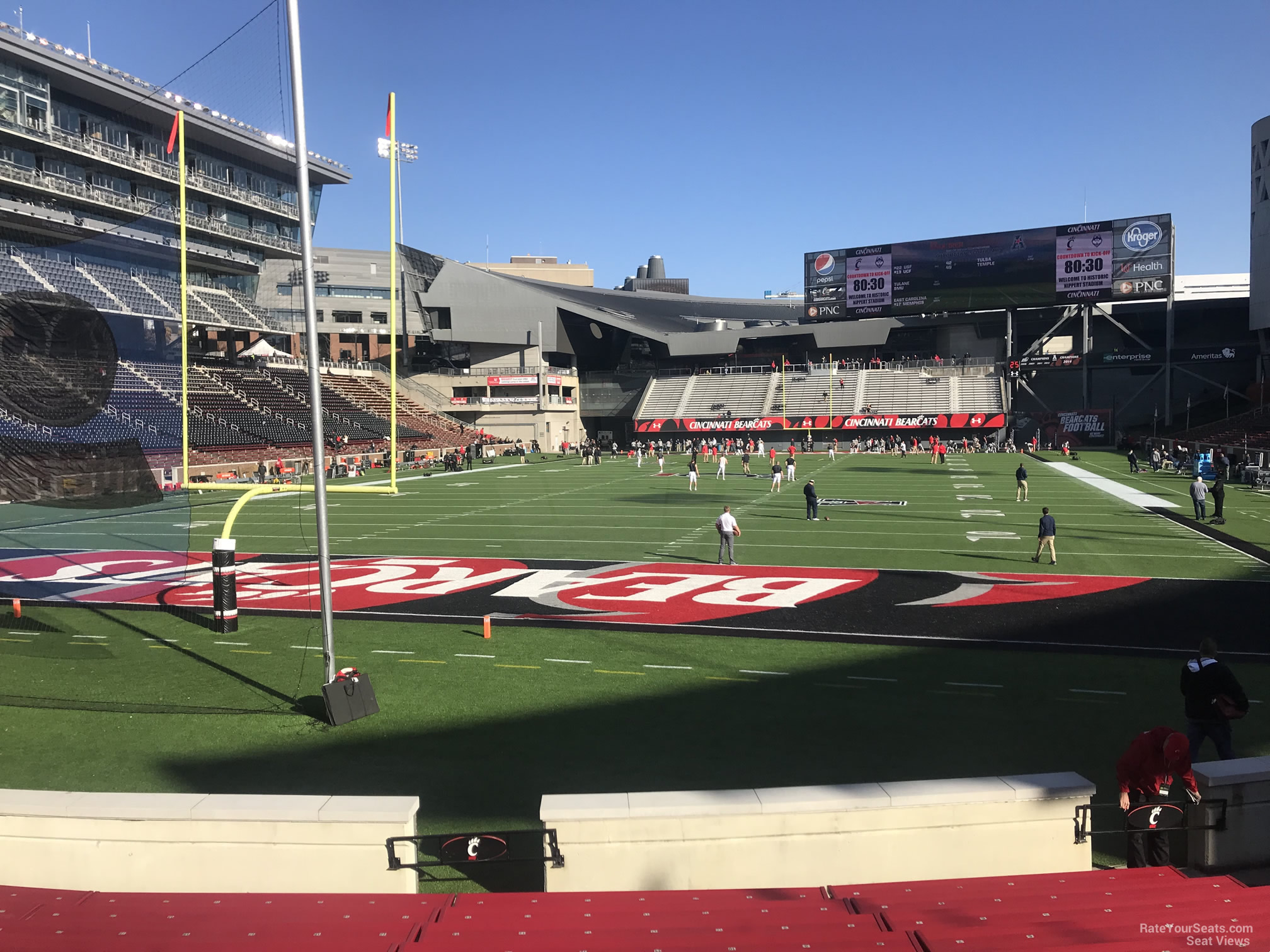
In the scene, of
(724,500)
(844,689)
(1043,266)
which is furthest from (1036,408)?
(844,689)

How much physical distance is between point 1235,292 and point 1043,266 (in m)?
36.5

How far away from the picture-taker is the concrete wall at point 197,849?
4910 millimetres

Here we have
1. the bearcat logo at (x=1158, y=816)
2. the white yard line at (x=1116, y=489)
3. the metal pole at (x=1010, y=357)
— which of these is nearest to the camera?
the bearcat logo at (x=1158, y=816)

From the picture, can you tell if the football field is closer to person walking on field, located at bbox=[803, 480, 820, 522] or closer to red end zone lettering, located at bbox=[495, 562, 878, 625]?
red end zone lettering, located at bbox=[495, 562, 878, 625]

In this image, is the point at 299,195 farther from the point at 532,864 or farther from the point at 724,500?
the point at 724,500

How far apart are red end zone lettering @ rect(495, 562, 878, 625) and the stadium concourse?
9127 mm

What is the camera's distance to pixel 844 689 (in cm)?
1020

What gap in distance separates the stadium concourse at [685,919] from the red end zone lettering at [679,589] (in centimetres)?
913

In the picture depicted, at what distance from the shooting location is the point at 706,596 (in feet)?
51.4

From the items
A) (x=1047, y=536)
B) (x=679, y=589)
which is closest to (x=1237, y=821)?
(x=679, y=589)

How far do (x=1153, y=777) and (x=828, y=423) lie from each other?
66.0 metres

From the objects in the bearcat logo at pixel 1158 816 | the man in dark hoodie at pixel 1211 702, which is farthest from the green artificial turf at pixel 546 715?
the bearcat logo at pixel 1158 816

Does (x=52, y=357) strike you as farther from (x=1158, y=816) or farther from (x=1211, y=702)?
(x=1211, y=702)

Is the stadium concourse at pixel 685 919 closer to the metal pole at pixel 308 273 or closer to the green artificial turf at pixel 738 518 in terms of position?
the metal pole at pixel 308 273
